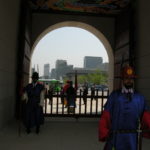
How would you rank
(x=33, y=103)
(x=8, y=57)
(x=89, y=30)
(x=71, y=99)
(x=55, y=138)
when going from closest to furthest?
(x=55, y=138) → (x=33, y=103) → (x=8, y=57) → (x=71, y=99) → (x=89, y=30)

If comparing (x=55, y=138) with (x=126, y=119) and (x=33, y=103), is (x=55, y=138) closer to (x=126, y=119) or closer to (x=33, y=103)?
(x=33, y=103)

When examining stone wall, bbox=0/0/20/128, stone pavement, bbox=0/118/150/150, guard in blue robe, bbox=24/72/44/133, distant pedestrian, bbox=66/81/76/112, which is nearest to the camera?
stone pavement, bbox=0/118/150/150

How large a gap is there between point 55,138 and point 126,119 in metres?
3.91

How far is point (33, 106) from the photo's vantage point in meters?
7.33

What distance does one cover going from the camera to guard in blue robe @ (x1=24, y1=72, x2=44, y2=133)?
7.27 m

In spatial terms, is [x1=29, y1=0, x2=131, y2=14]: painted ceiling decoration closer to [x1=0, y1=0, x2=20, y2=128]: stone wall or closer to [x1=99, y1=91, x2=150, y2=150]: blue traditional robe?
[x1=0, y1=0, x2=20, y2=128]: stone wall

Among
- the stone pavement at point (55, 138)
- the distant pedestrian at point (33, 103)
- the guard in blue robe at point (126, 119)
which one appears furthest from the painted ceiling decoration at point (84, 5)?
the guard in blue robe at point (126, 119)

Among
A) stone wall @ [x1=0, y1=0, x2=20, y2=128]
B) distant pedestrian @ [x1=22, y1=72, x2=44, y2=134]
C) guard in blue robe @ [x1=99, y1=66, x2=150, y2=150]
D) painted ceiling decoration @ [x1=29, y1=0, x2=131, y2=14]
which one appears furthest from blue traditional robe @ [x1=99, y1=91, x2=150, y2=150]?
painted ceiling decoration @ [x1=29, y1=0, x2=131, y2=14]

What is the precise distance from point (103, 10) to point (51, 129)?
18.2 feet

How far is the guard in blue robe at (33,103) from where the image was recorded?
727 cm

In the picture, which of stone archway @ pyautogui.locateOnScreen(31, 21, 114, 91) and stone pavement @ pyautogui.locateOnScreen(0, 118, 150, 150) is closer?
stone pavement @ pyautogui.locateOnScreen(0, 118, 150, 150)

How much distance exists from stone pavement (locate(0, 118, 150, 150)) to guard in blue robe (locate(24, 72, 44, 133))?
0.29m

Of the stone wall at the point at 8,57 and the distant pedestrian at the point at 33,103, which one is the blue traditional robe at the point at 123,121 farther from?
the stone wall at the point at 8,57

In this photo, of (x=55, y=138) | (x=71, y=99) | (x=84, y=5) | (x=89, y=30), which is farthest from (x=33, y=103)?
(x=89, y=30)
